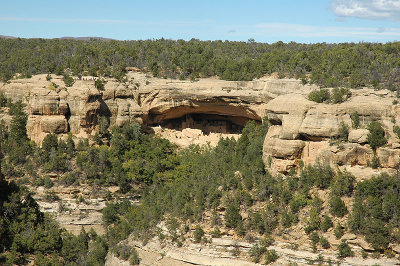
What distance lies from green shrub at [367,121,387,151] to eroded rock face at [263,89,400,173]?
0.31m

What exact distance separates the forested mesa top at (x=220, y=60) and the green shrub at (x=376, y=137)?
6.65 metres

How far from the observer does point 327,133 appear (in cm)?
4628

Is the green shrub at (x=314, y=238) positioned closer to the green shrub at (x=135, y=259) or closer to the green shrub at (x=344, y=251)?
the green shrub at (x=344, y=251)


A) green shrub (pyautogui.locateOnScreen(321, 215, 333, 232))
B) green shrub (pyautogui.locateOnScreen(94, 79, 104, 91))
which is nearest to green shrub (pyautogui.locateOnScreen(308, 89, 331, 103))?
green shrub (pyautogui.locateOnScreen(321, 215, 333, 232))

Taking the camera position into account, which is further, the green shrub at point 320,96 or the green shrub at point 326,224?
the green shrub at point 320,96

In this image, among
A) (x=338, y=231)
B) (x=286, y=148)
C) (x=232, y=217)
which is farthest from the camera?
(x=286, y=148)

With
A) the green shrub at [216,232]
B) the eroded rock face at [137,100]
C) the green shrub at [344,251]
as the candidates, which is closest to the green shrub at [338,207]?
the green shrub at [344,251]

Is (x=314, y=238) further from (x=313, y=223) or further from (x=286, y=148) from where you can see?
(x=286, y=148)

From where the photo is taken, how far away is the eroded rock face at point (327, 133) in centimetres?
4481

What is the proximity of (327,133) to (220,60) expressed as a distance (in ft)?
70.9

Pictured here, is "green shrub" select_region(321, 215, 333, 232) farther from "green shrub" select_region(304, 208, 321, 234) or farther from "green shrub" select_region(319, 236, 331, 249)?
"green shrub" select_region(319, 236, 331, 249)

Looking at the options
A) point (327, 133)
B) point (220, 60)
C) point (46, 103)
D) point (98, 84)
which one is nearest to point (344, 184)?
point (327, 133)

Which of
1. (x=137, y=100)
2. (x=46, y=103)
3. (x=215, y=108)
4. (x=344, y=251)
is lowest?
(x=344, y=251)

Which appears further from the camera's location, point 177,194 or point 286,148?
point 177,194
